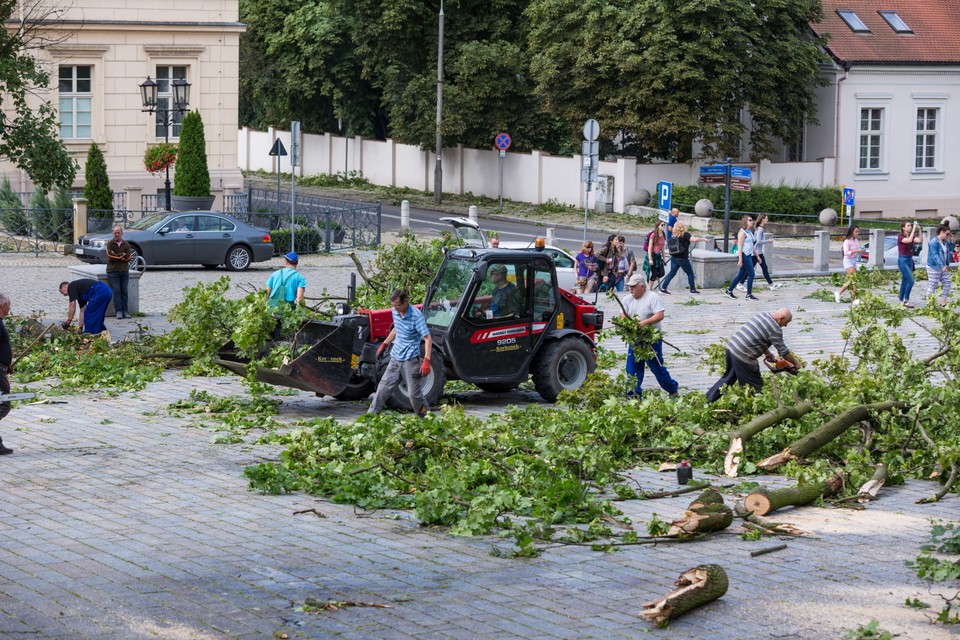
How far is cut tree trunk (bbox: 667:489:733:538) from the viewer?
9.25 meters

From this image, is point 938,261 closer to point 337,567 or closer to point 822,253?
point 822,253

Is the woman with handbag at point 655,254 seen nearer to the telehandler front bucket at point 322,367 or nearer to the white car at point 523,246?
the white car at point 523,246

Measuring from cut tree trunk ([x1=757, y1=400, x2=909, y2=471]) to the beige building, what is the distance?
27.4m

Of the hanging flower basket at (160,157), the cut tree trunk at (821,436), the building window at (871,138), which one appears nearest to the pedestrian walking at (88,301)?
the cut tree trunk at (821,436)

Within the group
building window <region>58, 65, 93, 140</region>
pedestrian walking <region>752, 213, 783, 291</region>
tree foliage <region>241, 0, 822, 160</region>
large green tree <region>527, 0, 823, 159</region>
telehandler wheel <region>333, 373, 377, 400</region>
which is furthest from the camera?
tree foliage <region>241, 0, 822, 160</region>

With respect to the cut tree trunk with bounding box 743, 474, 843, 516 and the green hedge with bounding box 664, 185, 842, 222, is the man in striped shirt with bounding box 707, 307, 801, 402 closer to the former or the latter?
the cut tree trunk with bounding box 743, 474, 843, 516

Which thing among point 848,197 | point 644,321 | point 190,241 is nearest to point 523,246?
point 190,241

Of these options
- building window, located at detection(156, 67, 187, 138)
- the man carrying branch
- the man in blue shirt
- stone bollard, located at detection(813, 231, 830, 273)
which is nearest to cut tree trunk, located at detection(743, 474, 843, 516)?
the man in blue shirt

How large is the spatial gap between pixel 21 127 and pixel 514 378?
8.54 meters

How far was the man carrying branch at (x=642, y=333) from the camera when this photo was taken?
15.3 metres

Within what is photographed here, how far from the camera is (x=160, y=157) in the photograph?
35.2 m

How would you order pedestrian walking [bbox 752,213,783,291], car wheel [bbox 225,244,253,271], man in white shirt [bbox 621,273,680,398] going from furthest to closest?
car wheel [bbox 225,244,253,271], pedestrian walking [bbox 752,213,783,291], man in white shirt [bbox 621,273,680,398]

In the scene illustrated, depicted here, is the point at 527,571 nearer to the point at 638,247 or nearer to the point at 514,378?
the point at 514,378

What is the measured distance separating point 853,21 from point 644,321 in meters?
37.3
